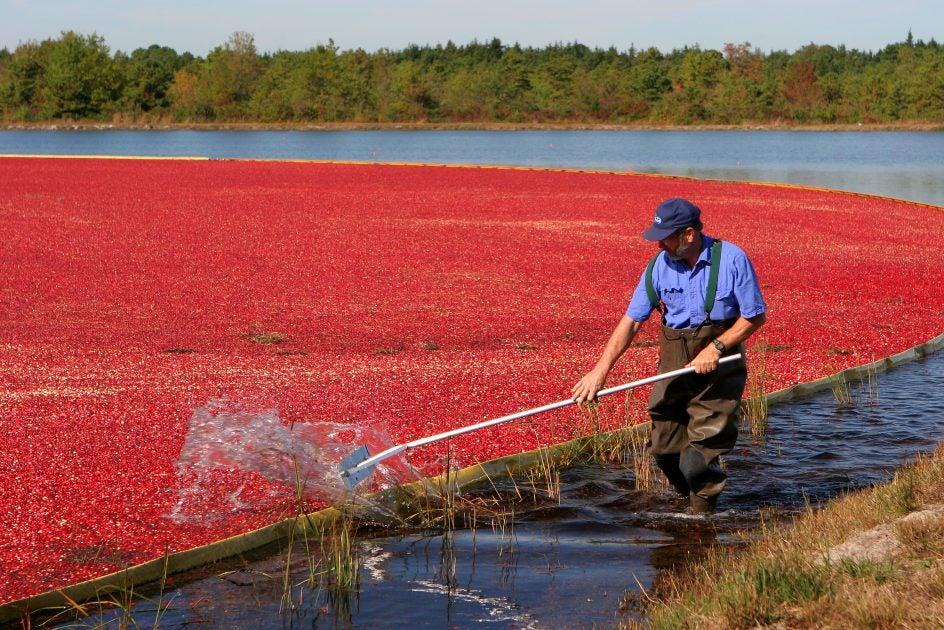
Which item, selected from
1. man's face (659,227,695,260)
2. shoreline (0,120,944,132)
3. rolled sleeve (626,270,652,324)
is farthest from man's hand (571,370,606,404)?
shoreline (0,120,944,132)

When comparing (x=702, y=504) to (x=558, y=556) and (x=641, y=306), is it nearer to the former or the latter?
(x=558, y=556)

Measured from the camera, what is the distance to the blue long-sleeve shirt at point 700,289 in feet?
21.4

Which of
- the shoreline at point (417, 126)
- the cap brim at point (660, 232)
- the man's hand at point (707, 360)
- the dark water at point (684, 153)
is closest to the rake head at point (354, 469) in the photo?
the man's hand at point (707, 360)

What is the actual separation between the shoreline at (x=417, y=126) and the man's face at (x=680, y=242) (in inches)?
3831

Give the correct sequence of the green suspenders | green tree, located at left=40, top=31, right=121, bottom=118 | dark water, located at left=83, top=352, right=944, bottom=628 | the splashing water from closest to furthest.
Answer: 1. dark water, located at left=83, top=352, right=944, bottom=628
2. the green suspenders
3. the splashing water
4. green tree, located at left=40, top=31, right=121, bottom=118

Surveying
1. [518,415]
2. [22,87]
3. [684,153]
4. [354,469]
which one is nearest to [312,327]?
[354,469]

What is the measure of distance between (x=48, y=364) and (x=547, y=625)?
6819 mm

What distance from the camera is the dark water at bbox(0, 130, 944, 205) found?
142 feet

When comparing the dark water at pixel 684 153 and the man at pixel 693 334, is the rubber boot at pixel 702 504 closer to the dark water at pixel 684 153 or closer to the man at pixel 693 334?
the man at pixel 693 334

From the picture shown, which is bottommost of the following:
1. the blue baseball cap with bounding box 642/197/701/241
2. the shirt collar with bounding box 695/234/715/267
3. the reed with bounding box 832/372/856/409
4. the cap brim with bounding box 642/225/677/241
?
the reed with bounding box 832/372/856/409

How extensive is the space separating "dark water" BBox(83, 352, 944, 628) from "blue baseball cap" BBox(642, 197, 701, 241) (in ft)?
5.87

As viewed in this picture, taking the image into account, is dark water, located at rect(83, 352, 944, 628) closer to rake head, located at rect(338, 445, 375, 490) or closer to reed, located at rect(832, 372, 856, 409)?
rake head, located at rect(338, 445, 375, 490)

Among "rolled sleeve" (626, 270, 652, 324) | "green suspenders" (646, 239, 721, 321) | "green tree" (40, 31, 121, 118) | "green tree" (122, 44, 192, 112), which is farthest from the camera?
"green tree" (122, 44, 192, 112)

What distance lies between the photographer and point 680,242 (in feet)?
21.2
